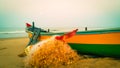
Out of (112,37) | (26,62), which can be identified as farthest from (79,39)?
(26,62)

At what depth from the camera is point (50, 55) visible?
521cm

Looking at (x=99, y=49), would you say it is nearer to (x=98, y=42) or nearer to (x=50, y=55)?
(x=98, y=42)

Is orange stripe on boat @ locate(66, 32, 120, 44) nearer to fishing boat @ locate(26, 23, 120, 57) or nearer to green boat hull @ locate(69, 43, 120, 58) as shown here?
fishing boat @ locate(26, 23, 120, 57)

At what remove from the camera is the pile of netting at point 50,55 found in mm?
5125

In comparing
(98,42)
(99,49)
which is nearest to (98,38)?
(98,42)

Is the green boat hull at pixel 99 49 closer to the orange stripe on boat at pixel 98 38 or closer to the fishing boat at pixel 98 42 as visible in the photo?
the fishing boat at pixel 98 42

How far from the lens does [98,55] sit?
20.1ft

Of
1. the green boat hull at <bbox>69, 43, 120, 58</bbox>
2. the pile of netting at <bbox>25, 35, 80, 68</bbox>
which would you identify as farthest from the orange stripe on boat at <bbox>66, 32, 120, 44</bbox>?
the pile of netting at <bbox>25, 35, 80, 68</bbox>

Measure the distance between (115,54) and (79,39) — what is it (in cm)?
149

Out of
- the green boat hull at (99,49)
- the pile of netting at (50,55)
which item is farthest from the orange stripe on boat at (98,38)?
the pile of netting at (50,55)

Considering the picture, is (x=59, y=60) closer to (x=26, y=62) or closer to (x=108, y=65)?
Result: (x=26, y=62)

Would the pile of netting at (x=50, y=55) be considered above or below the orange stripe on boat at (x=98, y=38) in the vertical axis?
below

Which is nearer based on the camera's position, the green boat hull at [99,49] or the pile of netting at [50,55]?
the pile of netting at [50,55]

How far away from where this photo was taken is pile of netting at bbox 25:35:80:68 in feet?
16.8
